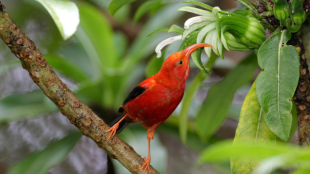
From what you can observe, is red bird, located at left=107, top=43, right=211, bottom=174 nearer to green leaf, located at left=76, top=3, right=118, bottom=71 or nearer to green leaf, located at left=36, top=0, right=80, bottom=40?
green leaf, located at left=36, top=0, right=80, bottom=40

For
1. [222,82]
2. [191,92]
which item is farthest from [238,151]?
[222,82]

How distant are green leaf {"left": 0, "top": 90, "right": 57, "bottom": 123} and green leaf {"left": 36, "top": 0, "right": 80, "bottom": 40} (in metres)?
1.09

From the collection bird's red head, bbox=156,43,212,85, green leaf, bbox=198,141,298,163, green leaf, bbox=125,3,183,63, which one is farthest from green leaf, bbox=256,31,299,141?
green leaf, bbox=125,3,183,63

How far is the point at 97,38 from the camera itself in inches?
79.9

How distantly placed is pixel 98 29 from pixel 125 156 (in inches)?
44.7

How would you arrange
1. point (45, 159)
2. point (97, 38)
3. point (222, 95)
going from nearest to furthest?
1. point (222, 95)
2. point (45, 159)
3. point (97, 38)

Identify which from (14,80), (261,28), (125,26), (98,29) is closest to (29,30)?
(14,80)

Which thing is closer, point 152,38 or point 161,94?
point 161,94

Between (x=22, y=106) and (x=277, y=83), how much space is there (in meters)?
1.63

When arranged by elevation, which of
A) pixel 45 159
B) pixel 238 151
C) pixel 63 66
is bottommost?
pixel 45 159

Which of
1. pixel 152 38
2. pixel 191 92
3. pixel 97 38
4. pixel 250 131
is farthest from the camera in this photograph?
pixel 152 38

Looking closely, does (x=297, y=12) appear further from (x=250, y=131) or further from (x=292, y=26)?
(x=250, y=131)

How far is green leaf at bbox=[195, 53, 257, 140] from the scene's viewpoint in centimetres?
157

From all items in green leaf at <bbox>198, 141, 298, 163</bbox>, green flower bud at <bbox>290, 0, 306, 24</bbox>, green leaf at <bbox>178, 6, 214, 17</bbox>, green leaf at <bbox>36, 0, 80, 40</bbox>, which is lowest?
green leaf at <bbox>198, 141, 298, 163</bbox>
